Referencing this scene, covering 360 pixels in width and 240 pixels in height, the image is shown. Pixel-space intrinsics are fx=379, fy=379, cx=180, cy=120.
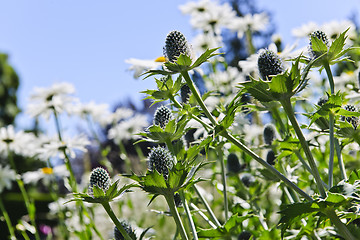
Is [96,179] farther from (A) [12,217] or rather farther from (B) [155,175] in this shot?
(A) [12,217]

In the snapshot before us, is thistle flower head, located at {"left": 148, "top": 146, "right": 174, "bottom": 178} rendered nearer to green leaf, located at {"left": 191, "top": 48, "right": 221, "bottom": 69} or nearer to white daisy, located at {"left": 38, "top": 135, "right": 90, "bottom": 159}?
green leaf, located at {"left": 191, "top": 48, "right": 221, "bottom": 69}

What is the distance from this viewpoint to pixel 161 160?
115 cm

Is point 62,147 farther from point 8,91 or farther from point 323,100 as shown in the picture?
point 8,91

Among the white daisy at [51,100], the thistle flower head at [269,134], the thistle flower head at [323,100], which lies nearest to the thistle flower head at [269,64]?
the thistle flower head at [323,100]

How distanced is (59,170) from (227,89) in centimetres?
182

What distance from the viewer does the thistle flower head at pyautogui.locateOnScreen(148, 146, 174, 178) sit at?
1.14 meters

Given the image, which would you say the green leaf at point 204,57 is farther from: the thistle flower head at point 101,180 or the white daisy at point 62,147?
the white daisy at point 62,147

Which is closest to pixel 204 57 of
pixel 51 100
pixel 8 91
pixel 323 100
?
pixel 323 100

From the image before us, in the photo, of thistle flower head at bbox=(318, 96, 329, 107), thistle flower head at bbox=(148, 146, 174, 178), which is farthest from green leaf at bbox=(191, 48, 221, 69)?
thistle flower head at bbox=(318, 96, 329, 107)

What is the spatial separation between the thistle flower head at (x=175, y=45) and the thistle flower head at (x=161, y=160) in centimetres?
31

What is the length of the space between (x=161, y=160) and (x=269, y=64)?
17.6 inches

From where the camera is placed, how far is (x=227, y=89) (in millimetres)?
3262

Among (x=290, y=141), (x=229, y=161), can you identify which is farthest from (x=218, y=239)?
(x=229, y=161)

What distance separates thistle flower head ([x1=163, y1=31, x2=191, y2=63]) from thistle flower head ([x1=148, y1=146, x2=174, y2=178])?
31 centimetres
